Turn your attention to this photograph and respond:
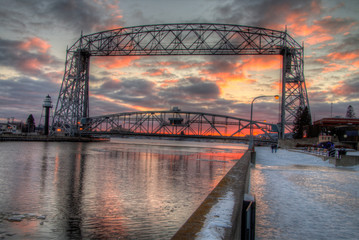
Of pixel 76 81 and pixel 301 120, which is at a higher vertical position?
pixel 76 81

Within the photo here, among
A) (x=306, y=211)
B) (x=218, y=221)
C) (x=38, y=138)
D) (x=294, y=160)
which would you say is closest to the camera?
(x=218, y=221)

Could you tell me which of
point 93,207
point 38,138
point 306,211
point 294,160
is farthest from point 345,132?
point 38,138

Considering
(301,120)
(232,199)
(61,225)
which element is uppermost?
(301,120)

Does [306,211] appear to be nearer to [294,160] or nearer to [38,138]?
[294,160]

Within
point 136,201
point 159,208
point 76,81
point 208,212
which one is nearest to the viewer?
point 208,212

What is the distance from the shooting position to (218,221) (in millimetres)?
4492

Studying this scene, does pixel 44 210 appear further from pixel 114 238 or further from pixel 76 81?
pixel 76 81

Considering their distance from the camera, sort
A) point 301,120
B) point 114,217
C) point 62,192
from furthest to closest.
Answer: point 301,120 → point 62,192 → point 114,217

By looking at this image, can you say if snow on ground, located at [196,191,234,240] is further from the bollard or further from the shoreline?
the shoreline

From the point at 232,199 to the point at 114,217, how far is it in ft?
15.4

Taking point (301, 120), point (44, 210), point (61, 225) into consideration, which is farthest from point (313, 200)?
point (301, 120)

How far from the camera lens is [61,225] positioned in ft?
27.8

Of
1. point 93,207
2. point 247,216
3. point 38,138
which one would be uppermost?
point 247,216

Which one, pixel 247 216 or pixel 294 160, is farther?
pixel 294 160
